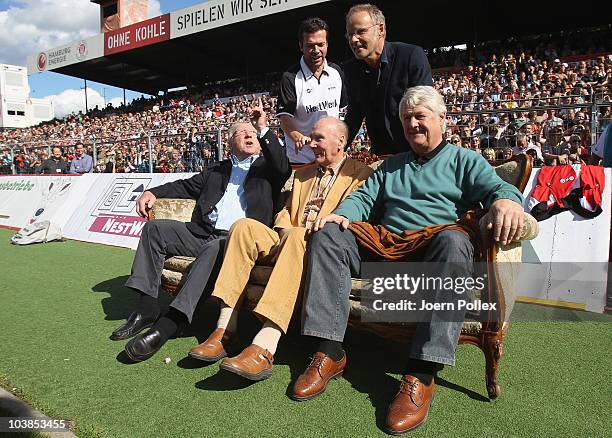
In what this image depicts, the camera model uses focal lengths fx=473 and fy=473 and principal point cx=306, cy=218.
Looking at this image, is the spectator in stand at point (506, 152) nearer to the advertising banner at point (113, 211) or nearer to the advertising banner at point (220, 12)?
the advertising banner at point (113, 211)

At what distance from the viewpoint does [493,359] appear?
81.0 inches

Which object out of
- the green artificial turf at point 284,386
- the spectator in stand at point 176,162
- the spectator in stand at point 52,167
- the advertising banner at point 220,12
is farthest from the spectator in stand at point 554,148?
the advertising banner at point 220,12

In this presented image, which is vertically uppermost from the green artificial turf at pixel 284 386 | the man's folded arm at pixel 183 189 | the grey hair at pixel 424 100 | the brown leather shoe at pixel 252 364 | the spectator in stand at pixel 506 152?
the grey hair at pixel 424 100

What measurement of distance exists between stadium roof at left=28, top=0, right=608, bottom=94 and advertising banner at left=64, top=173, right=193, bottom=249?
12.2 meters

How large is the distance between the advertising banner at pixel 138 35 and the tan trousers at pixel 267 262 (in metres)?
21.9

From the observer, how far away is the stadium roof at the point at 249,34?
1812 cm

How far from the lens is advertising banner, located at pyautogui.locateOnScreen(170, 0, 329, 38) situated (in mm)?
17812

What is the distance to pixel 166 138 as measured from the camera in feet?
32.3

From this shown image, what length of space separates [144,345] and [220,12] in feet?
64.8

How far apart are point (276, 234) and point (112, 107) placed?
32.2 metres

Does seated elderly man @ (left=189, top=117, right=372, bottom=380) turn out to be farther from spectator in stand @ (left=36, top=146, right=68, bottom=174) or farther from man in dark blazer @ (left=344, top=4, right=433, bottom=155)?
spectator in stand @ (left=36, top=146, right=68, bottom=174)

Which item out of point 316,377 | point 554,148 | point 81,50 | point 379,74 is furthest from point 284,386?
point 81,50

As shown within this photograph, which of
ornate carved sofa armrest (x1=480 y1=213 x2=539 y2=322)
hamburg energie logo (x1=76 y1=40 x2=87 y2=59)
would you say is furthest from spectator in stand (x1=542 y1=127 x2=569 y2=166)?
hamburg energie logo (x1=76 y1=40 x2=87 y2=59)

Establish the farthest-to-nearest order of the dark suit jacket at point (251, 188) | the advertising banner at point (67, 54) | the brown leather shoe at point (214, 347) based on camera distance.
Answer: the advertising banner at point (67, 54) < the dark suit jacket at point (251, 188) < the brown leather shoe at point (214, 347)
